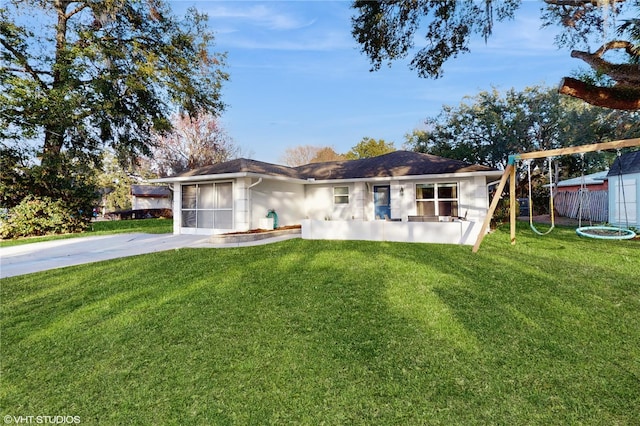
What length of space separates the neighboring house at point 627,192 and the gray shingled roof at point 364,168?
6366 millimetres

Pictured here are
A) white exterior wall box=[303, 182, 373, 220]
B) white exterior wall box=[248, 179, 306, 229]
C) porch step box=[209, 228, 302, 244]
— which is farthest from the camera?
white exterior wall box=[303, 182, 373, 220]

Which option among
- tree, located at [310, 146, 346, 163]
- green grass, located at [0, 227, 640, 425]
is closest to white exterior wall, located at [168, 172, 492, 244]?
green grass, located at [0, 227, 640, 425]

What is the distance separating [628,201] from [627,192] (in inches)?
16.5

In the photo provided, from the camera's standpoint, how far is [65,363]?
3197mm

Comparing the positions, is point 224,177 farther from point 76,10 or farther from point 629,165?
point 629,165

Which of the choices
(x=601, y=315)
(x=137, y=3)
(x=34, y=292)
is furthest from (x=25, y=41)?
(x=601, y=315)

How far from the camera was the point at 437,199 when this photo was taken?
13.4 m

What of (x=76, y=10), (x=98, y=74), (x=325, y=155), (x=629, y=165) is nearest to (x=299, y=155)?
(x=325, y=155)

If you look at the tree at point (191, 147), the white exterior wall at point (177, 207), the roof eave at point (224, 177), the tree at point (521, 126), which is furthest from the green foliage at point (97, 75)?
the tree at point (521, 126)

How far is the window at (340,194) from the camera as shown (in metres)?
15.1

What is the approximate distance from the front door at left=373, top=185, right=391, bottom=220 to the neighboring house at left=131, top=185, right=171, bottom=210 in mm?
29640

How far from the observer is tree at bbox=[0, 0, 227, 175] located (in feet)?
40.4

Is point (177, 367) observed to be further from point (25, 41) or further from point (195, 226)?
point (25, 41)

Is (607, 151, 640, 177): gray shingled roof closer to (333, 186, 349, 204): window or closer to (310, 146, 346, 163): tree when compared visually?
(333, 186, 349, 204): window
